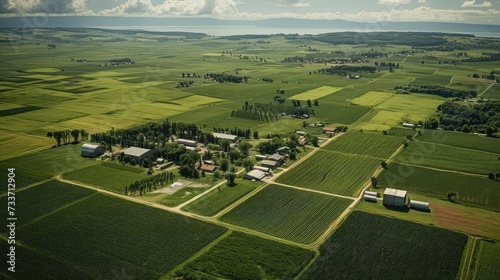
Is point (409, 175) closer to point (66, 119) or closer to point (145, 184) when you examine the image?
point (145, 184)

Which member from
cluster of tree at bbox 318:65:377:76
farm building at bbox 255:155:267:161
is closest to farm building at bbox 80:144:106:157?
farm building at bbox 255:155:267:161

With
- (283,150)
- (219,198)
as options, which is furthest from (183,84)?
(219,198)

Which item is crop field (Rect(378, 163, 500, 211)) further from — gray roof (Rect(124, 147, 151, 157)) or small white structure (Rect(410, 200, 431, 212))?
gray roof (Rect(124, 147, 151, 157))

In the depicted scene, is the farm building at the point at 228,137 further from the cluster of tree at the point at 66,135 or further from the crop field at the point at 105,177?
the cluster of tree at the point at 66,135

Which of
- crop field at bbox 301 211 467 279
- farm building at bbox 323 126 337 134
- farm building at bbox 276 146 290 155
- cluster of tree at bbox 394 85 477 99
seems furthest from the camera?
cluster of tree at bbox 394 85 477 99

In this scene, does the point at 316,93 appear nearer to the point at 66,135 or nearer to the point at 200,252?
the point at 66,135

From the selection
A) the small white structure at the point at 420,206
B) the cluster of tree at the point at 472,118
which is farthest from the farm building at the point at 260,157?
the cluster of tree at the point at 472,118
